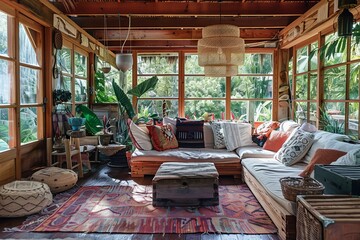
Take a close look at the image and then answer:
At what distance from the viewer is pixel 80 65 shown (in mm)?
5961

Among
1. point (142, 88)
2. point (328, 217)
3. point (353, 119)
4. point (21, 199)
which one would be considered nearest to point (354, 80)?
point (353, 119)

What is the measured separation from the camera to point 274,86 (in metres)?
6.44

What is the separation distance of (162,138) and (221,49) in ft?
5.55

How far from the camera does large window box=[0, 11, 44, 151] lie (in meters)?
3.42

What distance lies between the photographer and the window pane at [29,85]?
3.81 meters

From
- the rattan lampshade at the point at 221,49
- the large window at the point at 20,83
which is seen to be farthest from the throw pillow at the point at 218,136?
the large window at the point at 20,83

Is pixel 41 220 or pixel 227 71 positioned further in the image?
pixel 227 71

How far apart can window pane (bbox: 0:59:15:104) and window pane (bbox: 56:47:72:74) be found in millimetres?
1206

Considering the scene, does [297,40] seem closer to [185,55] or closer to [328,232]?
[185,55]

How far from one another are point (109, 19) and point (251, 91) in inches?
121

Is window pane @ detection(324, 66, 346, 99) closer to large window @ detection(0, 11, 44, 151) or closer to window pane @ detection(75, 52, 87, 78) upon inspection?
large window @ detection(0, 11, 44, 151)

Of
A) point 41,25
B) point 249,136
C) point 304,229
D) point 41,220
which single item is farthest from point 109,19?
point 304,229

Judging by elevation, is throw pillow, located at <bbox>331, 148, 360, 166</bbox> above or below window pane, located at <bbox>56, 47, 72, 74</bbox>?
below

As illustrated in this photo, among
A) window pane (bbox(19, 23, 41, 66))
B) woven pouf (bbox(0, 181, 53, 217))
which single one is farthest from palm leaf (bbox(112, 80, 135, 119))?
woven pouf (bbox(0, 181, 53, 217))
